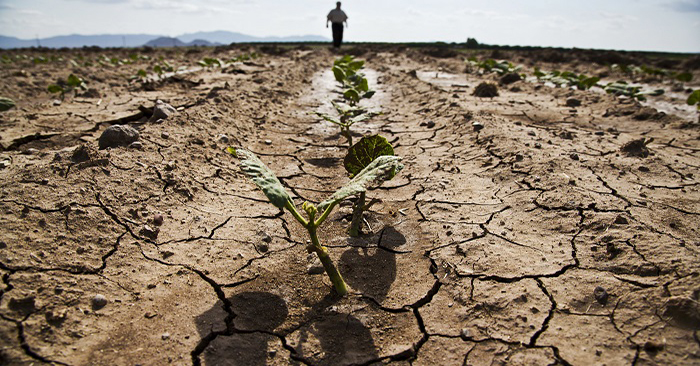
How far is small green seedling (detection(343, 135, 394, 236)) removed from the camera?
7.86ft

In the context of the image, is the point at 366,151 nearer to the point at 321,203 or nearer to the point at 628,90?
the point at 321,203

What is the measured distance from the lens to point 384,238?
8.15 ft

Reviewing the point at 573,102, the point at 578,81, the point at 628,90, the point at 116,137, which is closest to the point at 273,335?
the point at 116,137

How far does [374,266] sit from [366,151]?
673 millimetres

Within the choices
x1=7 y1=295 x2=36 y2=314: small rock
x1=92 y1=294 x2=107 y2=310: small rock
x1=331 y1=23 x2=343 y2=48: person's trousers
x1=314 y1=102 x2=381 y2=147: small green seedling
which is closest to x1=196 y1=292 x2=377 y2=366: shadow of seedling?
x1=92 y1=294 x2=107 y2=310: small rock

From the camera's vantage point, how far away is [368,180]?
1.83 meters

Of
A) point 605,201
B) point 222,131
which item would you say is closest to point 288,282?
point 605,201

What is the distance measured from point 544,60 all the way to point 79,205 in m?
17.4

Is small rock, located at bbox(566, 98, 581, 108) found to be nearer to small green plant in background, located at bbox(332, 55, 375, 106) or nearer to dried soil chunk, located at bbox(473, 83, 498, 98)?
dried soil chunk, located at bbox(473, 83, 498, 98)

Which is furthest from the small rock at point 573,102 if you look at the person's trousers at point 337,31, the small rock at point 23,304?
the person's trousers at point 337,31

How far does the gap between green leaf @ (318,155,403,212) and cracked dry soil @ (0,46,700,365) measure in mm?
530

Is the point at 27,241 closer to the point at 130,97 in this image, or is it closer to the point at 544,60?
the point at 130,97

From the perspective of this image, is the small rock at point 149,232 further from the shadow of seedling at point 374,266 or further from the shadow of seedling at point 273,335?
the shadow of seedling at point 374,266

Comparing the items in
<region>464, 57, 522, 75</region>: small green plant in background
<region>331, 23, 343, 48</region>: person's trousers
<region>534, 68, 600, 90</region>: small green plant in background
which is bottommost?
<region>534, 68, 600, 90</region>: small green plant in background
